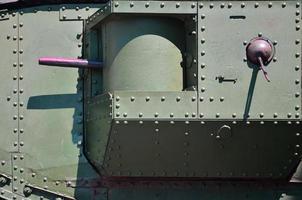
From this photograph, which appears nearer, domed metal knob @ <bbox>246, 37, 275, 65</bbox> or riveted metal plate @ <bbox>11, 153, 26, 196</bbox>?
domed metal knob @ <bbox>246, 37, 275, 65</bbox>

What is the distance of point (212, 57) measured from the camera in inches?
175

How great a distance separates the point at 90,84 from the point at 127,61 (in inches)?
22.7

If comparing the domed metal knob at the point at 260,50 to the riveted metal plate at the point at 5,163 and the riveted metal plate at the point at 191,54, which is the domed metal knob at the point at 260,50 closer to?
the riveted metal plate at the point at 191,54

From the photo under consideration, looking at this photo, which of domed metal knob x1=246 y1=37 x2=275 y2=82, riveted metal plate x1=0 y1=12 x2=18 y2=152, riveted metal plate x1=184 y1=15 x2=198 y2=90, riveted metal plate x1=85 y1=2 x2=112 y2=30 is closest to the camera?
domed metal knob x1=246 y1=37 x2=275 y2=82

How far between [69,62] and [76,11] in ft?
1.61

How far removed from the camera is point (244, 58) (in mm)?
4461

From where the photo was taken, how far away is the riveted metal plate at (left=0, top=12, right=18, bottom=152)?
5.14 m

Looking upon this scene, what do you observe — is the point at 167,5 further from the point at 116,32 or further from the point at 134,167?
the point at 134,167

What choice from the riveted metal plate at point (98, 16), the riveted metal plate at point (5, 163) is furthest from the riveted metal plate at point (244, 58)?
the riveted metal plate at point (5, 163)

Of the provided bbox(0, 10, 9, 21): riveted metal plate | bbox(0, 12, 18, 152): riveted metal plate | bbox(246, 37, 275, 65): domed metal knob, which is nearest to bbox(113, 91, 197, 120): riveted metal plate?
bbox(246, 37, 275, 65): domed metal knob

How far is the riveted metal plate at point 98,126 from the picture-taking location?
181 inches

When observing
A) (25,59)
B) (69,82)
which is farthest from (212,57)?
(25,59)

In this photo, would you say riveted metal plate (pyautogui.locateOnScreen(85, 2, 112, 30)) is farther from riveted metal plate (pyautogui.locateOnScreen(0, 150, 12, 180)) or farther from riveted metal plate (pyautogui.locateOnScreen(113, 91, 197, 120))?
riveted metal plate (pyautogui.locateOnScreen(0, 150, 12, 180))

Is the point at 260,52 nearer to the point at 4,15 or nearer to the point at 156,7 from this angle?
the point at 156,7
